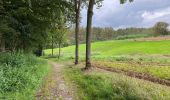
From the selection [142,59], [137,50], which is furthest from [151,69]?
[137,50]

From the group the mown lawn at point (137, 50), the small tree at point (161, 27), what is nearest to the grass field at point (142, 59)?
the mown lawn at point (137, 50)

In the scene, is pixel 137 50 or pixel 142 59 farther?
pixel 137 50

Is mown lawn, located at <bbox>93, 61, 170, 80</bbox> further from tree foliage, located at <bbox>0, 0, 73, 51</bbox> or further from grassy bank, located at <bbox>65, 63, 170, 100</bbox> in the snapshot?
grassy bank, located at <bbox>65, 63, 170, 100</bbox>

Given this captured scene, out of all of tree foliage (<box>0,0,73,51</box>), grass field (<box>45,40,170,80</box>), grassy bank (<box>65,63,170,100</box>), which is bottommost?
grass field (<box>45,40,170,80</box>)

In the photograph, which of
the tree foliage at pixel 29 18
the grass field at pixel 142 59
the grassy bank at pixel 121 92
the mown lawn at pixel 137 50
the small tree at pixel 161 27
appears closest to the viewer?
the grassy bank at pixel 121 92

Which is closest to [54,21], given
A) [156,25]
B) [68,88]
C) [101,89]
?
[68,88]

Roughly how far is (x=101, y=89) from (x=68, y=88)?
2557 millimetres

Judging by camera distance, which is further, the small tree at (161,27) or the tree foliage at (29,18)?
the small tree at (161,27)

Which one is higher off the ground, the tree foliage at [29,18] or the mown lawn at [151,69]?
the tree foliage at [29,18]

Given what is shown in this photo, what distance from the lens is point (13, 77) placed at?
55.4ft

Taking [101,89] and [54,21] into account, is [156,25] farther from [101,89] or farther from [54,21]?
[101,89]

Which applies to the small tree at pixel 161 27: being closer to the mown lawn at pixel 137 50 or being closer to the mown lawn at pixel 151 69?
the mown lawn at pixel 137 50

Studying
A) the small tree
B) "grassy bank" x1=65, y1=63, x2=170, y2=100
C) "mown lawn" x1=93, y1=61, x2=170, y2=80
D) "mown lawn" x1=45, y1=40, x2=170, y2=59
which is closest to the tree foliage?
"mown lawn" x1=93, y1=61, x2=170, y2=80

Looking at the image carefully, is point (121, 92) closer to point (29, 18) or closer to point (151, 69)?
point (151, 69)
